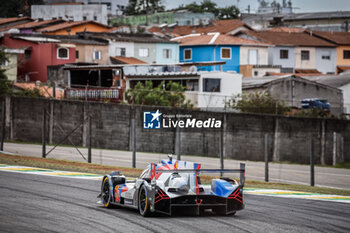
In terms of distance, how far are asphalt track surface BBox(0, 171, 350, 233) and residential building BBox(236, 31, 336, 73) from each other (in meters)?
64.5

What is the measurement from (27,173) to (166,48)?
54.5 metres

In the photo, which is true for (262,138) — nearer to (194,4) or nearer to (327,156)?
(327,156)

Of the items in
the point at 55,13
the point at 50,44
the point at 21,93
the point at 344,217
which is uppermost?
the point at 55,13

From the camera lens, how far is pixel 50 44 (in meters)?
63.9

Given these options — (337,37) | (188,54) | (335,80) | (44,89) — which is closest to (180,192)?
(44,89)

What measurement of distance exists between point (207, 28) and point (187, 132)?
184 ft

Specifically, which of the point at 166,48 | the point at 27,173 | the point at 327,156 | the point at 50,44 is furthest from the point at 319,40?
the point at 27,173

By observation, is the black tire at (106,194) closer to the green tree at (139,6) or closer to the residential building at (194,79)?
the residential building at (194,79)

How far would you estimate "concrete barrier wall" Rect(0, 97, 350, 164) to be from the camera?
40156mm

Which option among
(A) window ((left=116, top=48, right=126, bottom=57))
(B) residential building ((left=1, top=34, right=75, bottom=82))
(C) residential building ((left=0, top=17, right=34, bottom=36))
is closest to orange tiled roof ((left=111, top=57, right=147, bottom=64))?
(A) window ((left=116, top=48, right=126, bottom=57))

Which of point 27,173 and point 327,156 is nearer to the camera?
point 27,173

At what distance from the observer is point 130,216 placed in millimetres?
14086

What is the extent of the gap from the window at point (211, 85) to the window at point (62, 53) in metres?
19.1

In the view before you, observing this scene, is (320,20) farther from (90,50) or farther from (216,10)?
(90,50)
